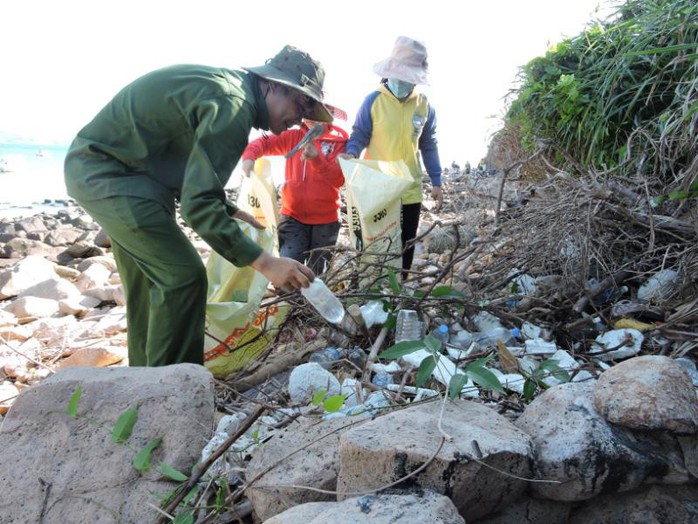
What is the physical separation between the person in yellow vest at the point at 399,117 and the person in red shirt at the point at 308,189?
161mm

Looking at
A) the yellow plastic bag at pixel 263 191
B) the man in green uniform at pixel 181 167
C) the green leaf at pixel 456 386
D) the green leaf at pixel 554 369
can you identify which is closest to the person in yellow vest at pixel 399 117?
→ the yellow plastic bag at pixel 263 191

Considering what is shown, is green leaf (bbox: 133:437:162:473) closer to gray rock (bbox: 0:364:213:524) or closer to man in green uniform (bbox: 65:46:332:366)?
gray rock (bbox: 0:364:213:524)

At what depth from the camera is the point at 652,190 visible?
317 centimetres

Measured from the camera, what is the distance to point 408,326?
2.85 m

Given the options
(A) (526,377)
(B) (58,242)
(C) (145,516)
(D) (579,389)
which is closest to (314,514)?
(C) (145,516)

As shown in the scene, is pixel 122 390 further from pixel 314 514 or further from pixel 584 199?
pixel 584 199

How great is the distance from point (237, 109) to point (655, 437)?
5.58 feet

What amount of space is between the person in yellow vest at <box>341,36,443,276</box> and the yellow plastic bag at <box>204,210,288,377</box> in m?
1.11

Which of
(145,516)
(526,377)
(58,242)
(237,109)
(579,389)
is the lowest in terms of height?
(58,242)

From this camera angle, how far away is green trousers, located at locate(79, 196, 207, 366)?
2.38 metres

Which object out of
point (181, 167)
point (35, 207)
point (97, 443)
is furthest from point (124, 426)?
point (35, 207)

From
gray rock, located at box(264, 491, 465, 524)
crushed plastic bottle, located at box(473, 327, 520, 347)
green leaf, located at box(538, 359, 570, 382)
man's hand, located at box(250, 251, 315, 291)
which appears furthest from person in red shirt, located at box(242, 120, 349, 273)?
gray rock, located at box(264, 491, 465, 524)

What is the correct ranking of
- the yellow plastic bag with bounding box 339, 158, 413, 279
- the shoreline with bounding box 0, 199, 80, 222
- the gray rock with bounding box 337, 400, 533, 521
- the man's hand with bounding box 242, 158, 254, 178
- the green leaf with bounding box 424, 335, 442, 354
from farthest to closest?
the shoreline with bounding box 0, 199, 80, 222
the man's hand with bounding box 242, 158, 254, 178
the yellow plastic bag with bounding box 339, 158, 413, 279
the green leaf with bounding box 424, 335, 442, 354
the gray rock with bounding box 337, 400, 533, 521

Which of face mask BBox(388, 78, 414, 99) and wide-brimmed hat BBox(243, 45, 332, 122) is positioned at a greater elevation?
wide-brimmed hat BBox(243, 45, 332, 122)
